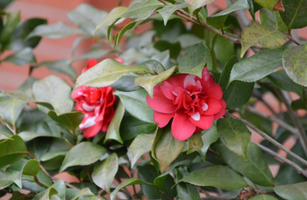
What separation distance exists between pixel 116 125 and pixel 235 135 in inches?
6.4

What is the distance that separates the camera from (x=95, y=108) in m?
0.48

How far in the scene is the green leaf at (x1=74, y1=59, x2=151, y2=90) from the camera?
1.03ft

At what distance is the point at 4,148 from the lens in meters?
0.42

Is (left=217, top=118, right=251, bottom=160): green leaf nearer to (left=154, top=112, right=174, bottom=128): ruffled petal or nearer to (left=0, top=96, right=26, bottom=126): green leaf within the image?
(left=154, top=112, right=174, bottom=128): ruffled petal

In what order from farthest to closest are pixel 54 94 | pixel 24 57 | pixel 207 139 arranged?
pixel 24 57, pixel 54 94, pixel 207 139

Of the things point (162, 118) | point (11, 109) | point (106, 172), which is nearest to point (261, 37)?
point (162, 118)

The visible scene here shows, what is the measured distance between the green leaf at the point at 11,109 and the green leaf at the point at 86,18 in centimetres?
27

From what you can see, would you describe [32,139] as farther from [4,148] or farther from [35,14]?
[35,14]

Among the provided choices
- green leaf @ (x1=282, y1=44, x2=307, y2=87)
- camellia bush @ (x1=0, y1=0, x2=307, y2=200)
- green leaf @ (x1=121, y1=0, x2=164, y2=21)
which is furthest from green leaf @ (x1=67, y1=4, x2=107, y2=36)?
green leaf @ (x1=282, y1=44, x2=307, y2=87)

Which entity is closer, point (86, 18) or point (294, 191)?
point (294, 191)

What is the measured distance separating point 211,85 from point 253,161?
14 centimetres

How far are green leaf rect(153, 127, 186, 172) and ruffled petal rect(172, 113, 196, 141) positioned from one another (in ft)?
0.05

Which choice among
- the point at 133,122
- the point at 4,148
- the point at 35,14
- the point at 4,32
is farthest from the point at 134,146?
the point at 35,14

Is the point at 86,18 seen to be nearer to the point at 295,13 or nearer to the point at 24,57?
the point at 24,57
